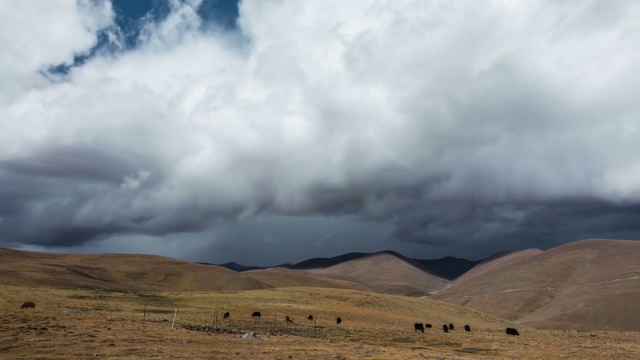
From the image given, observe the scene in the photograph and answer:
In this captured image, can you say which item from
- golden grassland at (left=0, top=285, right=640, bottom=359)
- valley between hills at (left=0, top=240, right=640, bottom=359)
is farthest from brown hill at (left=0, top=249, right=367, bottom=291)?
golden grassland at (left=0, top=285, right=640, bottom=359)

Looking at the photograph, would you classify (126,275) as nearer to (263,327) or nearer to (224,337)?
(263,327)

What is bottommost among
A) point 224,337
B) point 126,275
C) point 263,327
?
point 263,327

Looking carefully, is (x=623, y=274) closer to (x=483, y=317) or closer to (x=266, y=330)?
(x=483, y=317)

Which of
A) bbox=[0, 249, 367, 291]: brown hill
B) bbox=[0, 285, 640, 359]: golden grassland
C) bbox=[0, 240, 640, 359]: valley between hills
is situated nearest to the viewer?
bbox=[0, 285, 640, 359]: golden grassland

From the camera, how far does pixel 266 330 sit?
51812 mm

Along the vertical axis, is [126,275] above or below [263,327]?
above

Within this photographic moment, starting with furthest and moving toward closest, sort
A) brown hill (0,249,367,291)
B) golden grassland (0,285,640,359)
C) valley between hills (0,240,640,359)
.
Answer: brown hill (0,249,367,291) → valley between hills (0,240,640,359) → golden grassland (0,285,640,359)

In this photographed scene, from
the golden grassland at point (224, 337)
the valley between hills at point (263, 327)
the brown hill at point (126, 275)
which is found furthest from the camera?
the brown hill at point (126, 275)

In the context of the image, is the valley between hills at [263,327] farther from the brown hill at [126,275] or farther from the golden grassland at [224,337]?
the brown hill at [126,275]

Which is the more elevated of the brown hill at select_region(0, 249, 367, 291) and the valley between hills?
the brown hill at select_region(0, 249, 367, 291)

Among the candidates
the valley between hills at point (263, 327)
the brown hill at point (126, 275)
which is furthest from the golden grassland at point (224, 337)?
the brown hill at point (126, 275)

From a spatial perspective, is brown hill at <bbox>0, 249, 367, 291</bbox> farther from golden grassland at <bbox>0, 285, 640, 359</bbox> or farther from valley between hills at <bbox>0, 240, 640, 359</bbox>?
golden grassland at <bbox>0, 285, 640, 359</bbox>

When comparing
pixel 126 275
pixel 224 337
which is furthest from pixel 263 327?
pixel 126 275

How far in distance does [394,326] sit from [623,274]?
167m
